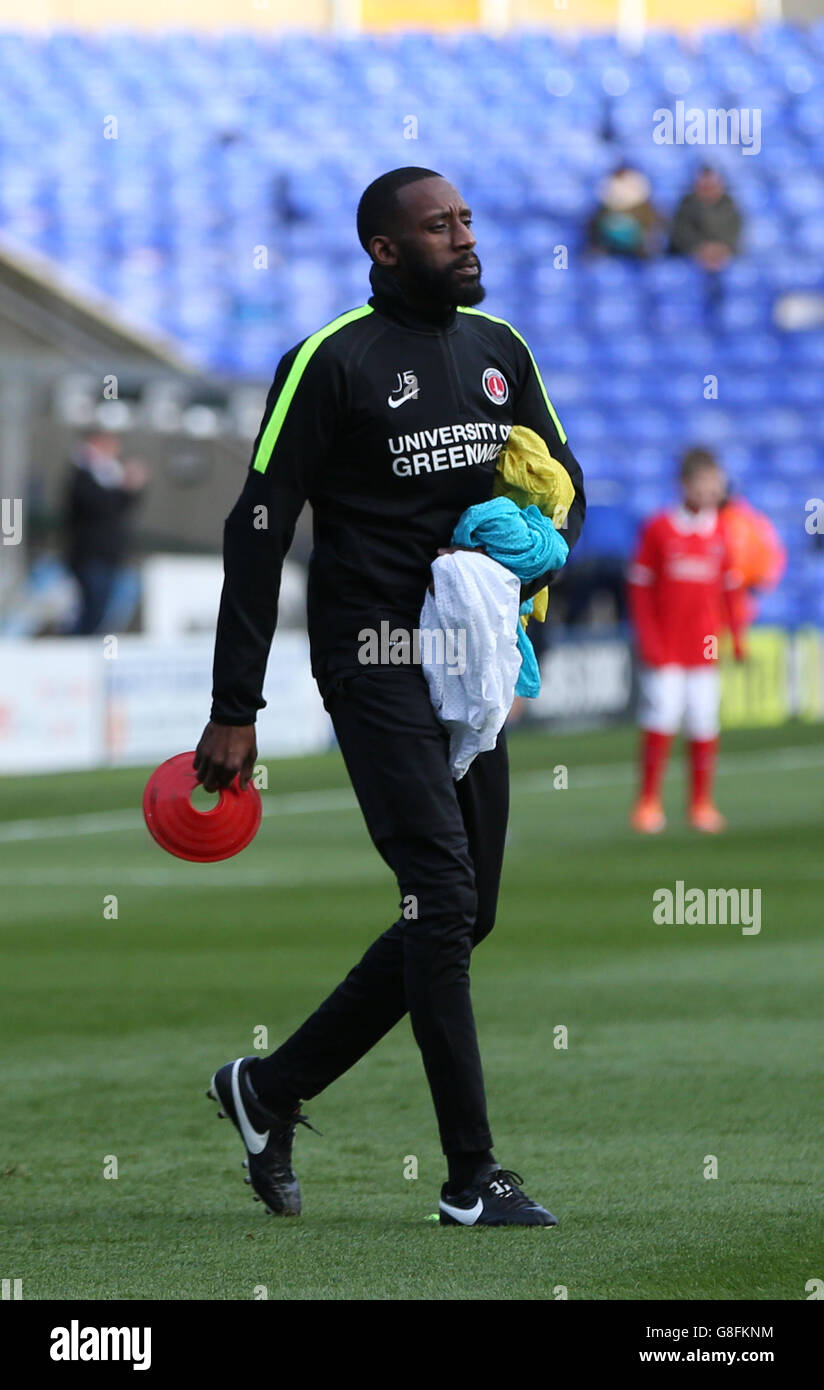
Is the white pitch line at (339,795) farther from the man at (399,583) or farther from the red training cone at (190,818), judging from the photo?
the man at (399,583)

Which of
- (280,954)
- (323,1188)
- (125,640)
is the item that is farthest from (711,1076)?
(125,640)

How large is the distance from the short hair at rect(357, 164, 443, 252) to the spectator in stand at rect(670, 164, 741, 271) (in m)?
23.3

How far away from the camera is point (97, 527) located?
1988 centimetres

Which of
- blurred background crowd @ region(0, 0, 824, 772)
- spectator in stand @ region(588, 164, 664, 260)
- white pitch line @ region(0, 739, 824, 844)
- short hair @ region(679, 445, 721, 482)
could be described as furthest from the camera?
spectator in stand @ region(588, 164, 664, 260)

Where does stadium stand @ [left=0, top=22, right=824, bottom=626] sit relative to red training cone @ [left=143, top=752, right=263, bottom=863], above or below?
above

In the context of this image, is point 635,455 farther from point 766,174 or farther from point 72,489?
point 72,489

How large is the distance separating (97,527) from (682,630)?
763cm

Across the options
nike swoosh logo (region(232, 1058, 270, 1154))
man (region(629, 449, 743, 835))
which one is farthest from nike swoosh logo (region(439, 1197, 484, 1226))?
man (region(629, 449, 743, 835))

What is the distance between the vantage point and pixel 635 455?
88.8ft

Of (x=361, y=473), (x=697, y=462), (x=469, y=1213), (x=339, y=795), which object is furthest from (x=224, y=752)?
(x=339, y=795)

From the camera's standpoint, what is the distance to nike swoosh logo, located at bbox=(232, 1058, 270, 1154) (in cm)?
511

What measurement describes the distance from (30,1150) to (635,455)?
2186 centimetres

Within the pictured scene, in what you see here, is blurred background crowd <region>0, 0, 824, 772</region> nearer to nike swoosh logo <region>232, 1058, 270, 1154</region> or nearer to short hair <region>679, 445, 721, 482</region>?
short hair <region>679, 445, 721, 482</region>

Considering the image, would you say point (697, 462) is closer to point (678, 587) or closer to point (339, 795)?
point (678, 587)
